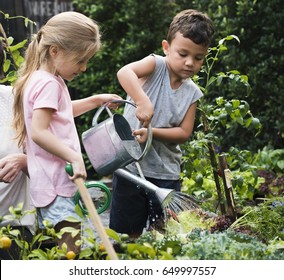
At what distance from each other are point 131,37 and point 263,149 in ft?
6.28

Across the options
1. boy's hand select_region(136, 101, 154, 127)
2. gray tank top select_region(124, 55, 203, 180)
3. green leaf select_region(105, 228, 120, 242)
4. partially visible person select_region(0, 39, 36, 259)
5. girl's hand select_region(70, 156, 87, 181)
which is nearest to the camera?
girl's hand select_region(70, 156, 87, 181)

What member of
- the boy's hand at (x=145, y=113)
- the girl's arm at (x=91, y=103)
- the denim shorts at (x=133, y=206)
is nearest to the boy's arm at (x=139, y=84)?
the boy's hand at (x=145, y=113)

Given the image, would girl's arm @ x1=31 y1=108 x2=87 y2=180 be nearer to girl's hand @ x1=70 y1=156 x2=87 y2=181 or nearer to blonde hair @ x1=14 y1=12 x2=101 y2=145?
girl's hand @ x1=70 y1=156 x2=87 y2=181

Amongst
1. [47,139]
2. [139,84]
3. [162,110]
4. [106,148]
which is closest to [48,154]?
[47,139]

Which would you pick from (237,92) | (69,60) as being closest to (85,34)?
(69,60)

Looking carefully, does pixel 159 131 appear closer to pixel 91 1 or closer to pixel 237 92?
pixel 237 92

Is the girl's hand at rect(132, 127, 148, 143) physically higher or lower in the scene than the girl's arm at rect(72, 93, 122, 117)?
lower

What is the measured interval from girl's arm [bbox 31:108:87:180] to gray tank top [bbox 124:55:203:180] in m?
0.88

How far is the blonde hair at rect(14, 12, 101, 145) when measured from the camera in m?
3.12

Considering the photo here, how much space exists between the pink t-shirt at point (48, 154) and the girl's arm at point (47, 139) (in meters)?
0.09

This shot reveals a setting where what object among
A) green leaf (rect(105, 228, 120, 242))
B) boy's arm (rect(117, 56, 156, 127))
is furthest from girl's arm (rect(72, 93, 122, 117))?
green leaf (rect(105, 228, 120, 242))

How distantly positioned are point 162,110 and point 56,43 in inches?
33.9
